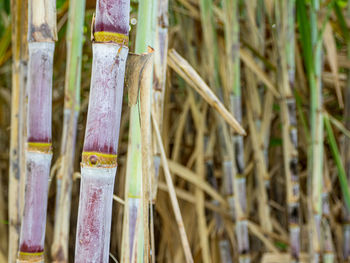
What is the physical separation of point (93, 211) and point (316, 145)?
590mm

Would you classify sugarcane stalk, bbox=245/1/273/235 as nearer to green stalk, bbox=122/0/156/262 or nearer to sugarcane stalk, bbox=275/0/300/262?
sugarcane stalk, bbox=275/0/300/262

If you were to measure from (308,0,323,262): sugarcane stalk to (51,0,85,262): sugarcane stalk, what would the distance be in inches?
18.5

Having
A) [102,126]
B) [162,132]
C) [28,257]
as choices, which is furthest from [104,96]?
[162,132]

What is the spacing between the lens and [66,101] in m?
0.61

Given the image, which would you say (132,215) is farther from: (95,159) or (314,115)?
(314,115)

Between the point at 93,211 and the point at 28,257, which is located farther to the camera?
the point at 28,257

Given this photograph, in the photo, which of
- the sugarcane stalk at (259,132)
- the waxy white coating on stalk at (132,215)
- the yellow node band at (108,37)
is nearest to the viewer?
the yellow node band at (108,37)

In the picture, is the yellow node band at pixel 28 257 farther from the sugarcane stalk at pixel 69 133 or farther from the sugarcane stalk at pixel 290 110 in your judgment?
the sugarcane stalk at pixel 290 110

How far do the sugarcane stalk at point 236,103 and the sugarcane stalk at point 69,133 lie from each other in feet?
1.13

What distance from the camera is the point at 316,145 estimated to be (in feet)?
2.69

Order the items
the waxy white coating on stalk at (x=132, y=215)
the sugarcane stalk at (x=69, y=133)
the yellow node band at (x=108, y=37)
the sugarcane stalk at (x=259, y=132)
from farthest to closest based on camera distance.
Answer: the sugarcane stalk at (x=259, y=132) < the sugarcane stalk at (x=69, y=133) < the waxy white coating on stalk at (x=132, y=215) < the yellow node band at (x=108, y=37)

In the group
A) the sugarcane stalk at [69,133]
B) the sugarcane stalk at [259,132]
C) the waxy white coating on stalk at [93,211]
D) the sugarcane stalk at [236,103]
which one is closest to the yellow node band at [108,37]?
the waxy white coating on stalk at [93,211]

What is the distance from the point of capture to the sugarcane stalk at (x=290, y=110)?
841 mm

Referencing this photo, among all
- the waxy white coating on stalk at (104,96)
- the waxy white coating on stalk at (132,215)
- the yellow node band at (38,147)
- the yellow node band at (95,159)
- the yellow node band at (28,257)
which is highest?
the waxy white coating on stalk at (104,96)
